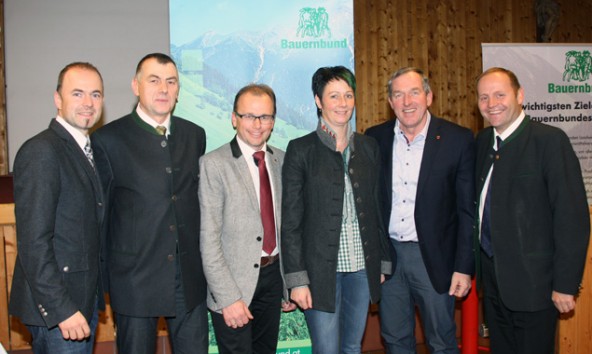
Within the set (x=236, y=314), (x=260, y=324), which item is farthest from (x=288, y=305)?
(x=236, y=314)

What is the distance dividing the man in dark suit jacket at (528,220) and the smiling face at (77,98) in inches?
70.8

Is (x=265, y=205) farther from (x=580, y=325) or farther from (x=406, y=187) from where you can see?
(x=580, y=325)

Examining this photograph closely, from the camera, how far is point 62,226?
1.94 m

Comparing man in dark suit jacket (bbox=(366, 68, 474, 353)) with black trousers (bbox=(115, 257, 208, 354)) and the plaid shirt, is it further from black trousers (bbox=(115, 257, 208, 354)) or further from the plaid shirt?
black trousers (bbox=(115, 257, 208, 354))

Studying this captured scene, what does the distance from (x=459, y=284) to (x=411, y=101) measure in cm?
92

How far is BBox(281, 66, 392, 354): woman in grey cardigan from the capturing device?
7.43 feet

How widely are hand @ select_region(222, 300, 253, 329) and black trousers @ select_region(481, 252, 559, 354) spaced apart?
118cm

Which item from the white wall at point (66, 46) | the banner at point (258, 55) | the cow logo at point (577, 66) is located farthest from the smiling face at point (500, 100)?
the white wall at point (66, 46)

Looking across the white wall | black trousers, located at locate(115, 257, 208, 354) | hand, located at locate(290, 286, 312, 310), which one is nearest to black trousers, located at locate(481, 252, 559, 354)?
hand, located at locate(290, 286, 312, 310)

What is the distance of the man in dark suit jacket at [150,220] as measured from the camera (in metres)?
2.16

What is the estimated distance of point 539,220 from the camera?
232 centimetres

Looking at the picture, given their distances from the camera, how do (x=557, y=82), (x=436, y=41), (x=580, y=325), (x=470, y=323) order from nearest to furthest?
(x=580, y=325)
(x=470, y=323)
(x=557, y=82)
(x=436, y=41)

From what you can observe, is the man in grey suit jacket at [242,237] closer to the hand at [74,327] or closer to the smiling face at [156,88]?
the smiling face at [156,88]

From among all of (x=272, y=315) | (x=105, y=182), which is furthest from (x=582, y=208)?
(x=105, y=182)
